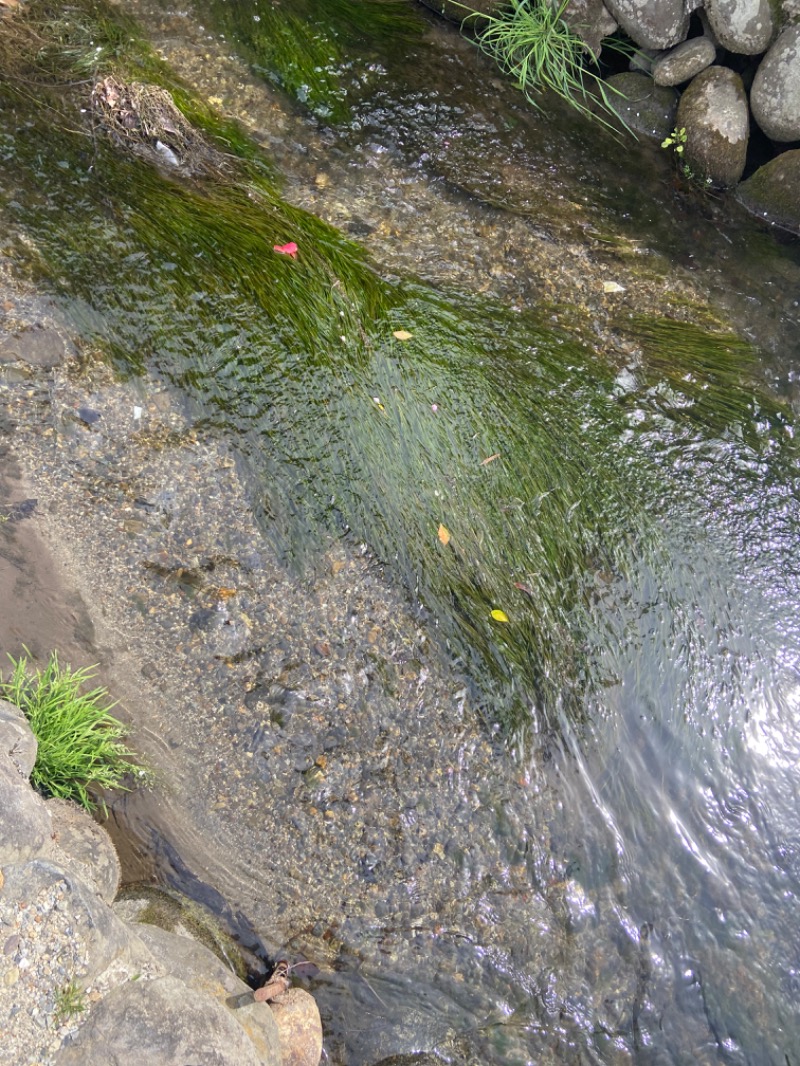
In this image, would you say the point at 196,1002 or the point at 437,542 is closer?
the point at 196,1002

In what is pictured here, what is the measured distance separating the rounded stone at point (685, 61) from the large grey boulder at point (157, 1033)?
17.1 ft

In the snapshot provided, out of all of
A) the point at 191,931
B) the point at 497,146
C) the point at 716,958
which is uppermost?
the point at 497,146

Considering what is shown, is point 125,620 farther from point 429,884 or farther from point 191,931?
point 429,884

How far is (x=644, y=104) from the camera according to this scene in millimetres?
4758

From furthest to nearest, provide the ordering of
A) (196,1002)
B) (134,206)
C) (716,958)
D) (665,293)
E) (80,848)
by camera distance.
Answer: (665,293), (134,206), (716,958), (80,848), (196,1002)

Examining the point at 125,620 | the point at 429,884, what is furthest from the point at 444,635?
the point at 125,620

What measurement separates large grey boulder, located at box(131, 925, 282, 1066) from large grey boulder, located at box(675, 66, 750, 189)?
4.84 metres

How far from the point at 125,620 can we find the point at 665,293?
3267 millimetres

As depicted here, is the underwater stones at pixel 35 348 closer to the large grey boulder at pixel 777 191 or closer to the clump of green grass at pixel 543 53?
the clump of green grass at pixel 543 53

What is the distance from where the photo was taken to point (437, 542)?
3156 millimetres

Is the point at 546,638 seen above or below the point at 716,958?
above

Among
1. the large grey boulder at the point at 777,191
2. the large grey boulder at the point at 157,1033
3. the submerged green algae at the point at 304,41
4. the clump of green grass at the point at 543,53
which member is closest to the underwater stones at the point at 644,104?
the clump of green grass at the point at 543,53

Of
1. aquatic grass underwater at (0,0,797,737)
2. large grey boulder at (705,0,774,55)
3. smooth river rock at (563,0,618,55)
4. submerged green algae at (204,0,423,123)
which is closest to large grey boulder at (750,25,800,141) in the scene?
large grey boulder at (705,0,774,55)

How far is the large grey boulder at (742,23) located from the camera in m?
4.31
